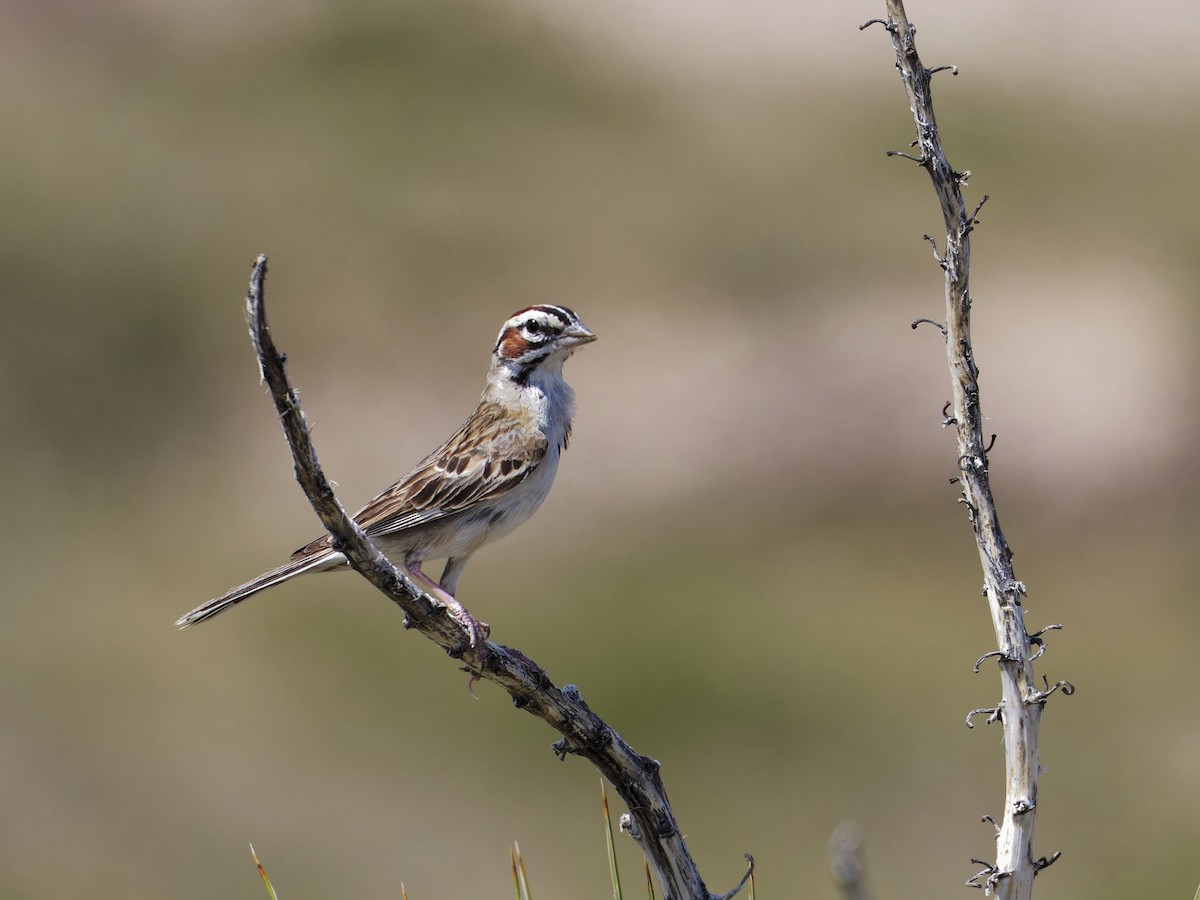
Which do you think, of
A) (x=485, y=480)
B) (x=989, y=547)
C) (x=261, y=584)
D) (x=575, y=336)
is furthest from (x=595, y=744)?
(x=575, y=336)

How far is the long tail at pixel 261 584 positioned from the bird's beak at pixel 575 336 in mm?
1553

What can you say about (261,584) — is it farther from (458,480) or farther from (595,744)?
(595,744)

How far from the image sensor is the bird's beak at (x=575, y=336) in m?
7.70

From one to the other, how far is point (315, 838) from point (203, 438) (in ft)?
31.6

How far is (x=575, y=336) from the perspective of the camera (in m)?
7.72

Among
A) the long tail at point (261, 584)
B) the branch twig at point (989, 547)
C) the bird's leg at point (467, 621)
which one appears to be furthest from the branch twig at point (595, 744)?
the branch twig at point (989, 547)

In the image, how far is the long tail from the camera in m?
6.88

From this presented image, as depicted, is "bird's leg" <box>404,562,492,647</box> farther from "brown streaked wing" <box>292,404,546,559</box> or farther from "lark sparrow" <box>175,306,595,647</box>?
"brown streaked wing" <box>292,404,546,559</box>

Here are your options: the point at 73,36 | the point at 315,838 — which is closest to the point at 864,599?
the point at 315,838

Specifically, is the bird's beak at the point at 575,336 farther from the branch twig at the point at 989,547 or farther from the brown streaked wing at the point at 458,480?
the branch twig at the point at 989,547

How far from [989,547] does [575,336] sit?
2.85 m

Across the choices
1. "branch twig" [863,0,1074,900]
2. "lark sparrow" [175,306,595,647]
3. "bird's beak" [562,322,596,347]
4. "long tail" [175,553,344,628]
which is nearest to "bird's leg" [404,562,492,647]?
"lark sparrow" [175,306,595,647]

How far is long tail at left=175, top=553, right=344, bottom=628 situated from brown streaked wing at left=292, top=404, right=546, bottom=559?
414 millimetres

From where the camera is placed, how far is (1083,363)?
23.6 metres
